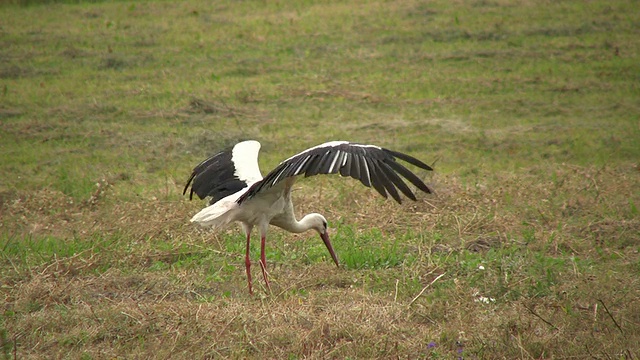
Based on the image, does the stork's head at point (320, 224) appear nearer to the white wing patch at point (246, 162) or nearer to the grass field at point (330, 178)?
the grass field at point (330, 178)

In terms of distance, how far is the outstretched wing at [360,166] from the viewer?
13.3ft

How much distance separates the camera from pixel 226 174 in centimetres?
566

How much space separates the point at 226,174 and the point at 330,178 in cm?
164

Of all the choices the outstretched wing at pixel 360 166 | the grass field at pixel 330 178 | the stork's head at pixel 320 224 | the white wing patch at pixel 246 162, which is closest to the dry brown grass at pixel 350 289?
the grass field at pixel 330 178

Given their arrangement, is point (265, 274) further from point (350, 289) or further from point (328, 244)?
point (328, 244)

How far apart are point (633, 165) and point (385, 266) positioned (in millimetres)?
3063

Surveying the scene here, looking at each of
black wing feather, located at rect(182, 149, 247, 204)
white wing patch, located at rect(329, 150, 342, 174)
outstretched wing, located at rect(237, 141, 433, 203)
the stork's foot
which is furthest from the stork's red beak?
white wing patch, located at rect(329, 150, 342, 174)

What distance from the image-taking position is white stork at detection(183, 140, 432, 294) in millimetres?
4180

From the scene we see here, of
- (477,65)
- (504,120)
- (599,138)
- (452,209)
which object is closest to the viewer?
(452,209)

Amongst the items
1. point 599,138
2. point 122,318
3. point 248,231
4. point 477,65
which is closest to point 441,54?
point 477,65

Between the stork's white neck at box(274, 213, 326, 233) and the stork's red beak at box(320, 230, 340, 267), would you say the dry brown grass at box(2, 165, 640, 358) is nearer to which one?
the stork's red beak at box(320, 230, 340, 267)

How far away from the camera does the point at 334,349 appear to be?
3947mm

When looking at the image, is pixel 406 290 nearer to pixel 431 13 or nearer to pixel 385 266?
pixel 385 266

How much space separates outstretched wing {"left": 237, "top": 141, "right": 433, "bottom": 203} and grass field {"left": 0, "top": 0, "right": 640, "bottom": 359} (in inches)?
27.2
